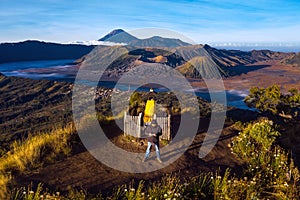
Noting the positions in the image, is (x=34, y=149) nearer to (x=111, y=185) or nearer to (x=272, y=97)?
(x=111, y=185)

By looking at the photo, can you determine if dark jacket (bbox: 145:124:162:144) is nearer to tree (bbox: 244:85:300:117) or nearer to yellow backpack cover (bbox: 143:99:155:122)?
yellow backpack cover (bbox: 143:99:155:122)

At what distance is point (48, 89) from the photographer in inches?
6649

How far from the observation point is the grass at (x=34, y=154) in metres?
8.56

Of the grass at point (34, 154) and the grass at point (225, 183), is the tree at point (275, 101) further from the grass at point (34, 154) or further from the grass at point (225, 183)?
the grass at point (34, 154)

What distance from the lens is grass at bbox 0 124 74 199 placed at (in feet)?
28.1

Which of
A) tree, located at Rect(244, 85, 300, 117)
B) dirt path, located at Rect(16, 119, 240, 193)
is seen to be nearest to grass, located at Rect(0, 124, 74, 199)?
dirt path, located at Rect(16, 119, 240, 193)

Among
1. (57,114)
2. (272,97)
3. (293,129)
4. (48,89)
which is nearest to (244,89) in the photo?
(57,114)

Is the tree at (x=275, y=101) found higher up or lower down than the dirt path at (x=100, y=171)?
lower down

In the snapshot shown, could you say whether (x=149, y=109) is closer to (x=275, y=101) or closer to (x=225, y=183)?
(x=225, y=183)

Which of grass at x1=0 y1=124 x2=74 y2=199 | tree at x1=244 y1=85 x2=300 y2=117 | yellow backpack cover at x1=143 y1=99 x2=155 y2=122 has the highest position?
yellow backpack cover at x1=143 y1=99 x2=155 y2=122

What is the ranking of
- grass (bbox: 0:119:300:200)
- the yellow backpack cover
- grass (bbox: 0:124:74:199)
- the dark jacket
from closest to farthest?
grass (bbox: 0:119:300:200) → grass (bbox: 0:124:74:199) → the dark jacket → the yellow backpack cover

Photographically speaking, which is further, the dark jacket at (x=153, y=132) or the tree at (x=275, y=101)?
the tree at (x=275, y=101)

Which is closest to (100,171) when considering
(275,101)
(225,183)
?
(225,183)

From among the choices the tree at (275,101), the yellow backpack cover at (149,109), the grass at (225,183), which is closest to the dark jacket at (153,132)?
the yellow backpack cover at (149,109)
